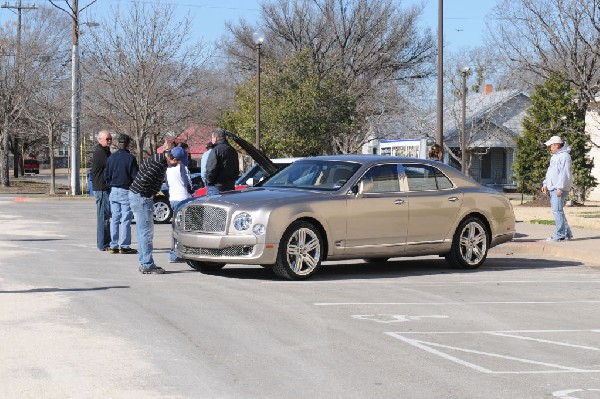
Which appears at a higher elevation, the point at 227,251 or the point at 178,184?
the point at 178,184

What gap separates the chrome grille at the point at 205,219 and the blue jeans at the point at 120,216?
2575mm

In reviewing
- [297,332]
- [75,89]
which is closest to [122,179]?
[297,332]

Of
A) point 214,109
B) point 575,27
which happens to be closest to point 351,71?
point 214,109

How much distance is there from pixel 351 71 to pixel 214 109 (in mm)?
9036

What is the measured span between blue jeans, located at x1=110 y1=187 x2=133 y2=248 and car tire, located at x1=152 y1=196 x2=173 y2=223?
7.84 m

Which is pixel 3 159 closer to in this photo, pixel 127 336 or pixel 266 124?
pixel 266 124

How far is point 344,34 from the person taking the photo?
6141 cm

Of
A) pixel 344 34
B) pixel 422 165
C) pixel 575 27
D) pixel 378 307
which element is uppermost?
pixel 344 34

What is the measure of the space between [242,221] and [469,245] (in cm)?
383

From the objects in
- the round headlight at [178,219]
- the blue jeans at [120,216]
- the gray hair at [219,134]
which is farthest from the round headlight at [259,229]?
the blue jeans at [120,216]

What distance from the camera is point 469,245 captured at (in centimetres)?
1516

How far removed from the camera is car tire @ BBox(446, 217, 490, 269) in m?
15.0

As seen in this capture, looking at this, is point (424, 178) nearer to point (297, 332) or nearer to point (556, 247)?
point (556, 247)

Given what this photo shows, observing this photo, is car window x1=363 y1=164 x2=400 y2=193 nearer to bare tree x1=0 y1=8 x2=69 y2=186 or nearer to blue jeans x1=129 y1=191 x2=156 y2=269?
blue jeans x1=129 y1=191 x2=156 y2=269
